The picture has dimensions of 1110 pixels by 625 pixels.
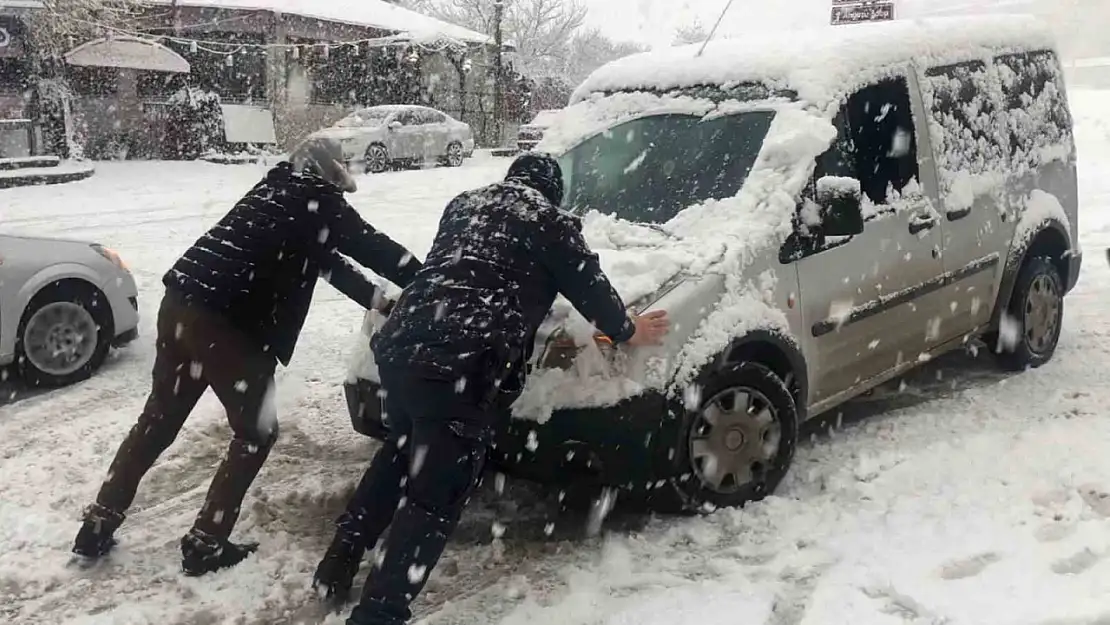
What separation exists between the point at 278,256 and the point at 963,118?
400cm

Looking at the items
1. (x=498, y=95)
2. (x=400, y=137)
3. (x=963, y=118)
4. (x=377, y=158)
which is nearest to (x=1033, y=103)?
(x=963, y=118)

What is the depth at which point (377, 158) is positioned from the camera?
22328mm

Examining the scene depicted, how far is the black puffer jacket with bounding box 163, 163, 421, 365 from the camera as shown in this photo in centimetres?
393

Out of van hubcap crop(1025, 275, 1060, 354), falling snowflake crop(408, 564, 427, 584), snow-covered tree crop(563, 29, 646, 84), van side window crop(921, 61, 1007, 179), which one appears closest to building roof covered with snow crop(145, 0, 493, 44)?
van side window crop(921, 61, 1007, 179)

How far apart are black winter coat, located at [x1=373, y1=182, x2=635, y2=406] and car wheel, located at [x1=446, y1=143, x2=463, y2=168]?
20647 mm

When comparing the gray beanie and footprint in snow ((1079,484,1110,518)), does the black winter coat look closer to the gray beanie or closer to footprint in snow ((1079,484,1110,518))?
the gray beanie

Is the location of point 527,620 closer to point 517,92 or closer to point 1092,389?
point 1092,389

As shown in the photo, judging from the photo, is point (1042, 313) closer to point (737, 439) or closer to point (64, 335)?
point (737, 439)

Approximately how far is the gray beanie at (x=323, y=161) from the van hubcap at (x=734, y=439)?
5.85 ft

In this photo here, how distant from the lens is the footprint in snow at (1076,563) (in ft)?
12.4

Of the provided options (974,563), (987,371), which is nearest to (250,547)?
(974,563)

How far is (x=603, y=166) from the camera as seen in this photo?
5391 mm

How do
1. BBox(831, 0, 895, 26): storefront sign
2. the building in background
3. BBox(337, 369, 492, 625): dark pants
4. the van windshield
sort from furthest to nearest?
the building in background, BBox(831, 0, 895, 26): storefront sign, the van windshield, BBox(337, 369, 492, 625): dark pants

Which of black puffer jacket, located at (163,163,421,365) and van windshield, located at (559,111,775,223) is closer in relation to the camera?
black puffer jacket, located at (163,163,421,365)
